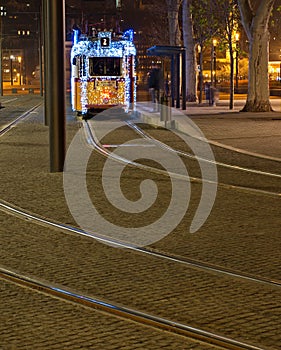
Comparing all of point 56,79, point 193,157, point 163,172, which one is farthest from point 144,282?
point 193,157

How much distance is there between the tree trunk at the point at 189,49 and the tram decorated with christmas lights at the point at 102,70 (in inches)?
596

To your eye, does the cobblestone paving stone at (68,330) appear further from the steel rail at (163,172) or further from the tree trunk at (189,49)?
the tree trunk at (189,49)

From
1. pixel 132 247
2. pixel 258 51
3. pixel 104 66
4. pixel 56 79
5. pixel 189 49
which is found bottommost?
pixel 132 247

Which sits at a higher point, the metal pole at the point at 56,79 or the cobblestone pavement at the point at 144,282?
the metal pole at the point at 56,79

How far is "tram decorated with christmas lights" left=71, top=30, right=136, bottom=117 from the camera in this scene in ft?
115

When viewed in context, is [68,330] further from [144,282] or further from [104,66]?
[104,66]

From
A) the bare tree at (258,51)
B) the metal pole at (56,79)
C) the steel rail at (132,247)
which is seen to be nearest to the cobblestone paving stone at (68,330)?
the steel rail at (132,247)

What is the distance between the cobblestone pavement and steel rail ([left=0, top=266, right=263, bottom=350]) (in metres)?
0.09

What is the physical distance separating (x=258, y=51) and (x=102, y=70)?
6.07 metres

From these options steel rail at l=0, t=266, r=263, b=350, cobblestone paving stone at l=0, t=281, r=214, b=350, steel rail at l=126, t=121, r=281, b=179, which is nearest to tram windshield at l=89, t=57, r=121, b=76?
steel rail at l=126, t=121, r=281, b=179

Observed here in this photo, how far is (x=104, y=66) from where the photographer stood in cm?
3512

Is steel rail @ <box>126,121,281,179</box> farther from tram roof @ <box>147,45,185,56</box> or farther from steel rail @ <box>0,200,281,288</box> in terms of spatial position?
tram roof @ <box>147,45,185,56</box>

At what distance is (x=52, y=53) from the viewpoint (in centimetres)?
1555

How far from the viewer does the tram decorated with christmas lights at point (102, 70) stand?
34.9m
